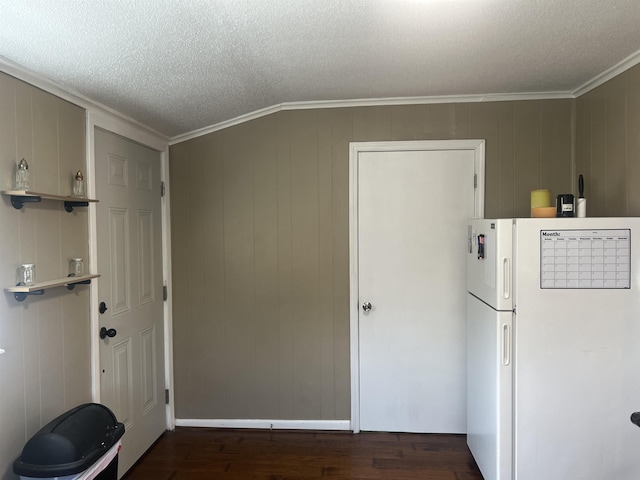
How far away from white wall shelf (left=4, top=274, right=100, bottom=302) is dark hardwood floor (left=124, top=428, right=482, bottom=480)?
1338 millimetres

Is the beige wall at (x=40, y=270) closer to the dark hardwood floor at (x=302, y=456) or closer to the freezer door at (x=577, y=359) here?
the dark hardwood floor at (x=302, y=456)

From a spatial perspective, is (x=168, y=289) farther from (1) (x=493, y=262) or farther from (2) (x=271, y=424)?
(1) (x=493, y=262)

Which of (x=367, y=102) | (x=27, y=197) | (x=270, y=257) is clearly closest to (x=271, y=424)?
(x=270, y=257)

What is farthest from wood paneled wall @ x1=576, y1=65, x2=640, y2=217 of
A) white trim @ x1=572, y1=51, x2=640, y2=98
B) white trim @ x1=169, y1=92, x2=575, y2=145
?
white trim @ x1=169, y1=92, x2=575, y2=145

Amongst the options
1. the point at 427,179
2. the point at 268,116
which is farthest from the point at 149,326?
the point at 427,179

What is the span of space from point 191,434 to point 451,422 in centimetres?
188

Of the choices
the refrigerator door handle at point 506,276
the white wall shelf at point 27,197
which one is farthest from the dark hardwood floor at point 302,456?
the white wall shelf at point 27,197

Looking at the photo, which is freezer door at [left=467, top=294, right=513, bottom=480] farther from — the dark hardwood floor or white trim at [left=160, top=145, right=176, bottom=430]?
white trim at [left=160, top=145, right=176, bottom=430]

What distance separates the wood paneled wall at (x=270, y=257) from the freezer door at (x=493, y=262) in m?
0.89

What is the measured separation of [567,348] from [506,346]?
29cm

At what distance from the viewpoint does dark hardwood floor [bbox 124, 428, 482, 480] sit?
246 centimetres

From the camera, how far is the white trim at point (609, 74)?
2.13 metres

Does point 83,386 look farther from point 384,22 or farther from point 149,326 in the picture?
point 384,22

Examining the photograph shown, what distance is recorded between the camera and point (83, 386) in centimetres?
206
